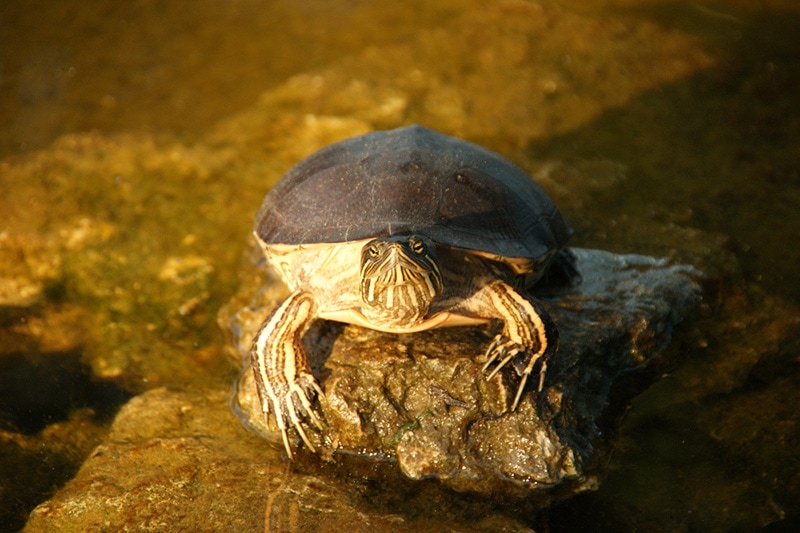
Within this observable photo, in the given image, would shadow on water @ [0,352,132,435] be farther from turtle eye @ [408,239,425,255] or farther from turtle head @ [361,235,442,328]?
turtle eye @ [408,239,425,255]

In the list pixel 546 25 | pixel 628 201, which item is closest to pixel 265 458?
pixel 628 201

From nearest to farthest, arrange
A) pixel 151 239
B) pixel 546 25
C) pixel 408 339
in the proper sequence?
pixel 408 339, pixel 151 239, pixel 546 25

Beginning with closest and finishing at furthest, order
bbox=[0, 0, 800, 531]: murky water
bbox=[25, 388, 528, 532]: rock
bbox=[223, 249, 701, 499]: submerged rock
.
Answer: bbox=[25, 388, 528, 532]: rock, bbox=[223, 249, 701, 499]: submerged rock, bbox=[0, 0, 800, 531]: murky water

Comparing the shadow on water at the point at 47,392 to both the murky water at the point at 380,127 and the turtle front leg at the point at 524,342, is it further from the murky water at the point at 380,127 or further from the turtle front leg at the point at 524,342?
the turtle front leg at the point at 524,342

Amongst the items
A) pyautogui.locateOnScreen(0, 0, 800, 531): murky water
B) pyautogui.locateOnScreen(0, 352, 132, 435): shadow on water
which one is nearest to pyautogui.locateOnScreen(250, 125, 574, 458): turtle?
pyautogui.locateOnScreen(0, 0, 800, 531): murky water

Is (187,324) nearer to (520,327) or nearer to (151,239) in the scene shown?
(151,239)

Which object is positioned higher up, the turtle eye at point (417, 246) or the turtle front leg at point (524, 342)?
the turtle eye at point (417, 246)

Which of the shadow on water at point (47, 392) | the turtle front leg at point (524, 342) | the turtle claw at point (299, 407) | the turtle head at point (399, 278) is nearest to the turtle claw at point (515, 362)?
the turtle front leg at point (524, 342)
